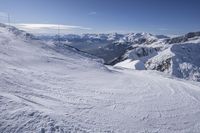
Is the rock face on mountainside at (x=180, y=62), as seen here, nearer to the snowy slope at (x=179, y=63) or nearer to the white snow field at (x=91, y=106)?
the snowy slope at (x=179, y=63)

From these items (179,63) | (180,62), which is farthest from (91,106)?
(180,62)

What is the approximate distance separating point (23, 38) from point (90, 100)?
68.7 feet

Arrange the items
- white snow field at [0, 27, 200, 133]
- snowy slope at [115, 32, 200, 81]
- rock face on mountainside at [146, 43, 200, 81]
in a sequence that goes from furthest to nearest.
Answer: snowy slope at [115, 32, 200, 81] < rock face on mountainside at [146, 43, 200, 81] < white snow field at [0, 27, 200, 133]

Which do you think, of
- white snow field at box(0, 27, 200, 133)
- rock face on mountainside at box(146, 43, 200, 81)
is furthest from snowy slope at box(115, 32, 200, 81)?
white snow field at box(0, 27, 200, 133)

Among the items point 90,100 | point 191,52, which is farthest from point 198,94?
point 191,52

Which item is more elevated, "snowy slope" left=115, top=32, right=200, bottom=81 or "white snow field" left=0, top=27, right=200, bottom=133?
"white snow field" left=0, top=27, right=200, bottom=133

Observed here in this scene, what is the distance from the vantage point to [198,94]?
14297mm

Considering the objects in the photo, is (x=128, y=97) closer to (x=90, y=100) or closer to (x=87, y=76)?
(x=90, y=100)

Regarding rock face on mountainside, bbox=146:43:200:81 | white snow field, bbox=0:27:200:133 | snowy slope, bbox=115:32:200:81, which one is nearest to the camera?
white snow field, bbox=0:27:200:133

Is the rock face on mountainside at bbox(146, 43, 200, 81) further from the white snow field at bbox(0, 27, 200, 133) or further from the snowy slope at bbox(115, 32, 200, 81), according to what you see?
the white snow field at bbox(0, 27, 200, 133)

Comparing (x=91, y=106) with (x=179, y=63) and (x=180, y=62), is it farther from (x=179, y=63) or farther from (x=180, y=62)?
(x=180, y=62)

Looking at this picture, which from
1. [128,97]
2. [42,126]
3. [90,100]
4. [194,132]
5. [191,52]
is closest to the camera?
[42,126]

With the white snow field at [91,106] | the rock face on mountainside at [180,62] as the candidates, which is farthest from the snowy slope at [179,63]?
the white snow field at [91,106]

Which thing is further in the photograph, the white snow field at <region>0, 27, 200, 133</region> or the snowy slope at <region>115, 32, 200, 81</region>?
the snowy slope at <region>115, 32, 200, 81</region>
